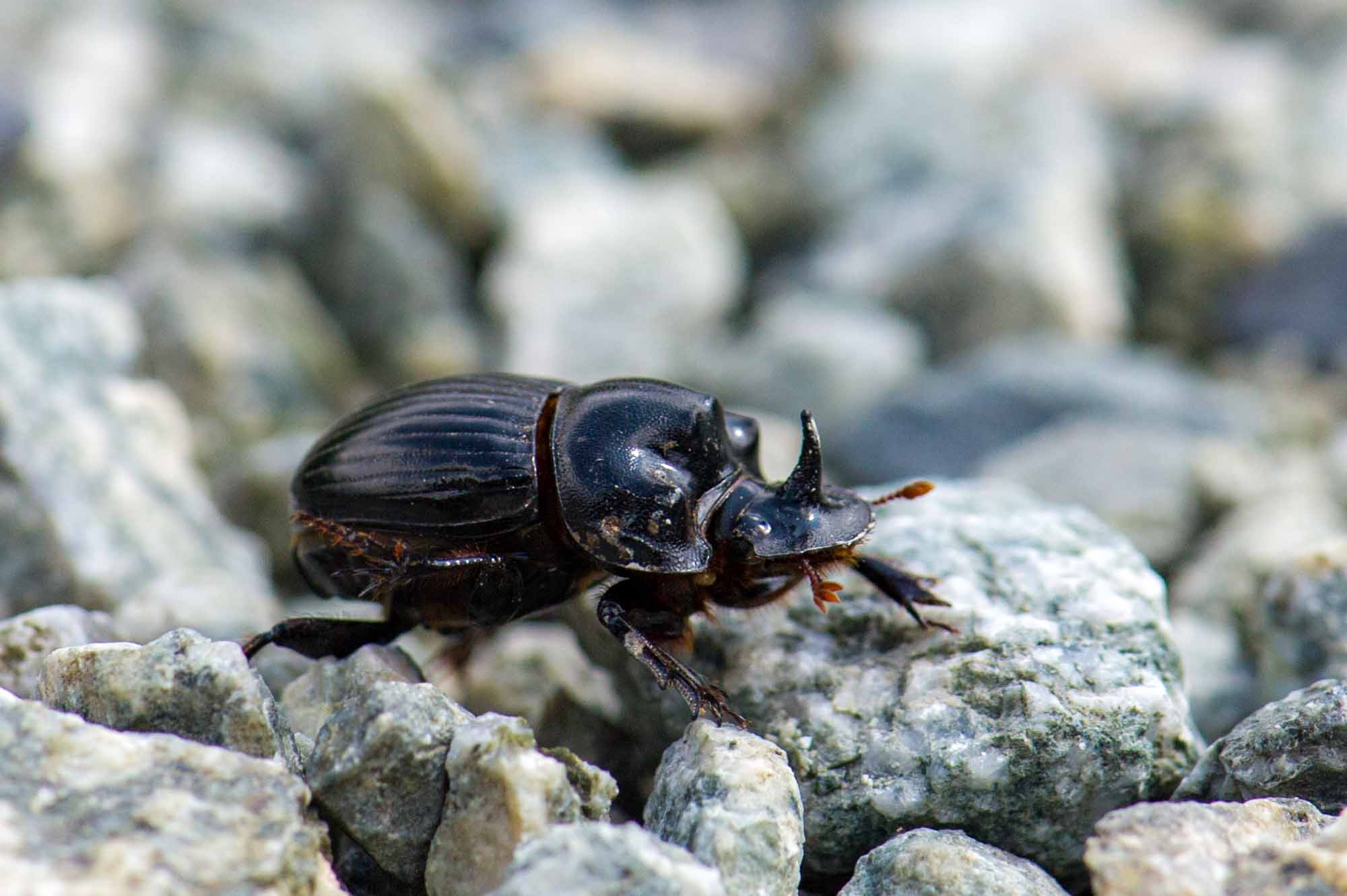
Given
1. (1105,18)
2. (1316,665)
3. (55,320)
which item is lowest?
(1316,665)

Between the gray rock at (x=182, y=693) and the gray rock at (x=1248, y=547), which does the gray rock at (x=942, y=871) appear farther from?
the gray rock at (x=1248, y=547)

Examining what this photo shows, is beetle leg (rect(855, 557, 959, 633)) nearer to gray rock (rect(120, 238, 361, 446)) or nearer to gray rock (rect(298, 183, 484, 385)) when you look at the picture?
gray rock (rect(120, 238, 361, 446))

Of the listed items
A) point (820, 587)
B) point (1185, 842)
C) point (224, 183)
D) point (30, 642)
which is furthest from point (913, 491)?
point (224, 183)

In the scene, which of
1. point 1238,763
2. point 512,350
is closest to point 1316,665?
point 1238,763

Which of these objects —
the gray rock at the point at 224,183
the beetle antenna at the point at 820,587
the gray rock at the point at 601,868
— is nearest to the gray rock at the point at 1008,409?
the beetle antenna at the point at 820,587

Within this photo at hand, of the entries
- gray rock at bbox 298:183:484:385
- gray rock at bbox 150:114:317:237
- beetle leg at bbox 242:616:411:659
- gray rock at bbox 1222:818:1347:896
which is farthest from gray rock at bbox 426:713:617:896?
gray rock at bbox 150:114:317:237

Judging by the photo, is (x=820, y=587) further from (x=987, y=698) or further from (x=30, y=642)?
(x=30, y=642)

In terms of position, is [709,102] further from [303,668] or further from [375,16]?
[303,668]
